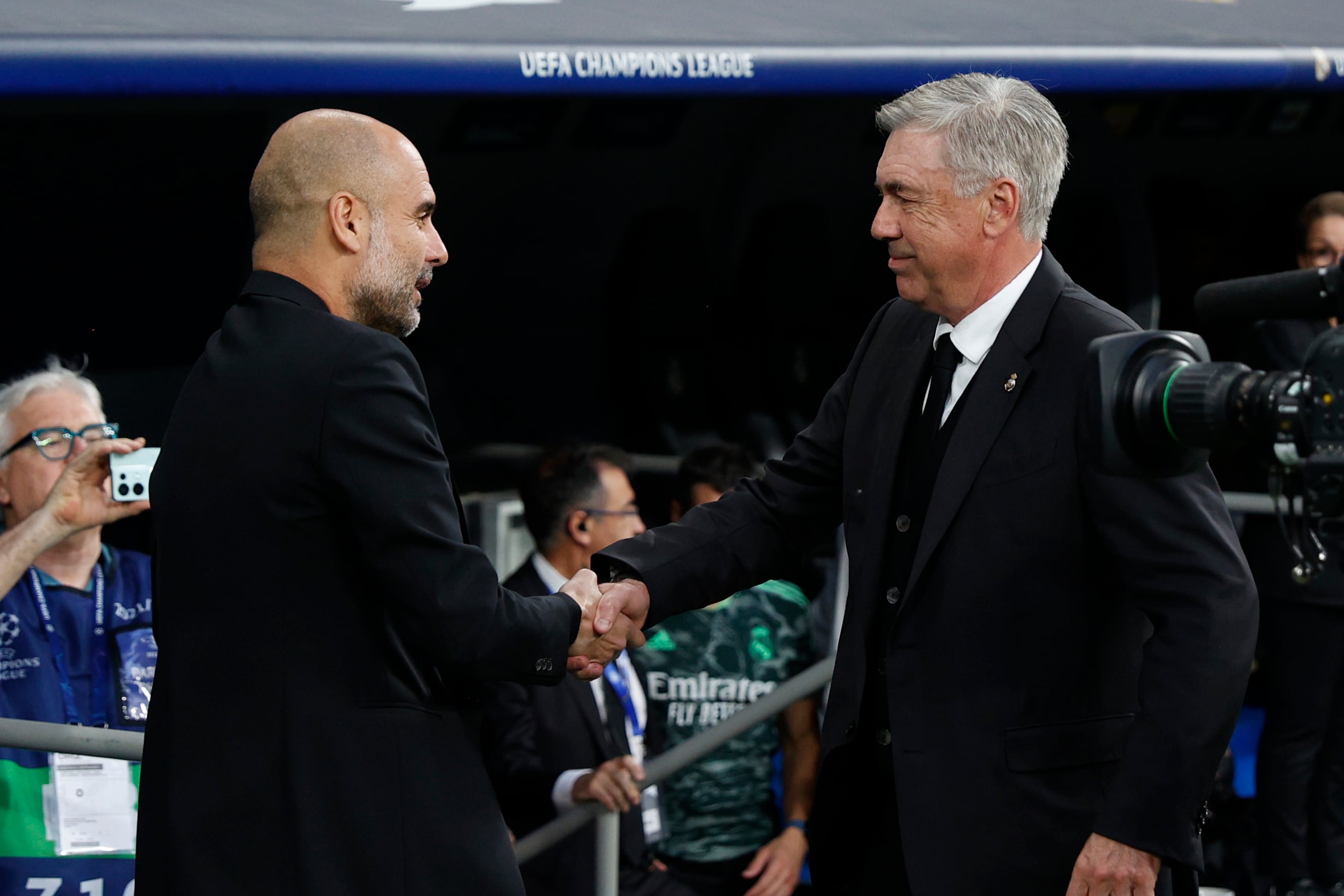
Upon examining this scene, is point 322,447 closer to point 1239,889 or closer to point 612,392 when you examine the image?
point 1239,889

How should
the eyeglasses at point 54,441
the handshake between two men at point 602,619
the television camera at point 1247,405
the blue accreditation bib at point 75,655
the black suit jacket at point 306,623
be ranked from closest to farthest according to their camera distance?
the television camera at point 1247,405 < the black suit jacket at point 306,623 < the handshake between two men at point 602,619 < the blue accreditation bib at point 75,655 < the eyeglasses at point 54,441

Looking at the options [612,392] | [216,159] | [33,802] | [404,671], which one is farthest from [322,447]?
[612,392]

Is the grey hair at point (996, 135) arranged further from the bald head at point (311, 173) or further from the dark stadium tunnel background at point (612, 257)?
the dark stadium tunnel background at point (612, 257)

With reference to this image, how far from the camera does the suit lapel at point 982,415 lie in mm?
2695

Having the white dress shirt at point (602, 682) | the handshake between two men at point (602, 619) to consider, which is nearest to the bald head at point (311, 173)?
the handshake between two men at point (602, 619)

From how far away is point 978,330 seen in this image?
2846 mm

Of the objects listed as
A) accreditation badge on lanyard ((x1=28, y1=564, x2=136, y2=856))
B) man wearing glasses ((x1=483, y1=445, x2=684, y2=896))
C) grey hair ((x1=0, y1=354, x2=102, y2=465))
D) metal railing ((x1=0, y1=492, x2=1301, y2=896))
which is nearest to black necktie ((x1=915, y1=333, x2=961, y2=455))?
metal railing ((x1=0, y1=492, x2=1301, y2=896))

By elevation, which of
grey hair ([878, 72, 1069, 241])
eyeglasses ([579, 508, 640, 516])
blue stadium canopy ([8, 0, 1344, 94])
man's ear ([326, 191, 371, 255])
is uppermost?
blue stadium canopy ([8, 0, 1344, 94])

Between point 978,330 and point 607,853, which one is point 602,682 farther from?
point 978,330

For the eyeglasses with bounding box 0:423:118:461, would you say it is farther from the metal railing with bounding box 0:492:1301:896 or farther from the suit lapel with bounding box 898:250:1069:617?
the suit lapel with bounding box 898:250:1069:617

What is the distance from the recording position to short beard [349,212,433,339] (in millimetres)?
2613

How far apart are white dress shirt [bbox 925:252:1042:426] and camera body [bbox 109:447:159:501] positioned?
153 centimetres

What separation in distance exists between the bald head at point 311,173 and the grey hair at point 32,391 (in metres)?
1.54

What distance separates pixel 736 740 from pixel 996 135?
2.00 meters
